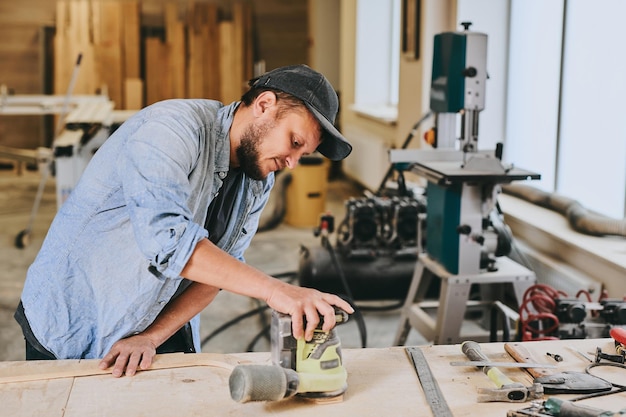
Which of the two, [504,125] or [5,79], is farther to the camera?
[5,79]

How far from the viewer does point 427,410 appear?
1.48 m

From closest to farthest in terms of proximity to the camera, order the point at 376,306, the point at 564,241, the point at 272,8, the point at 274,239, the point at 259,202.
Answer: the point at 259,202, the point at 564,241, the point at 376,306, the point at 274,239, the point at 272,8

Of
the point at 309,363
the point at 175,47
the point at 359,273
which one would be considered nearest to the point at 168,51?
the point at 175,47

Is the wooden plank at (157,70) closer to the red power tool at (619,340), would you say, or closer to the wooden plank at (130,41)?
the wooden plank at (130,41)

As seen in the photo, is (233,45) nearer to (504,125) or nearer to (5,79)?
(5,79)

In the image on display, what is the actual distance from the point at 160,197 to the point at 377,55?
6503 mm

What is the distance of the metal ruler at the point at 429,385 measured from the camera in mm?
1473

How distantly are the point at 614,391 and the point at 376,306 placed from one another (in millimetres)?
2799

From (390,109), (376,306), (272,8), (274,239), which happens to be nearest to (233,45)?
(272,8)

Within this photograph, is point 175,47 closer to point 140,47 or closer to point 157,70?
point 157,70

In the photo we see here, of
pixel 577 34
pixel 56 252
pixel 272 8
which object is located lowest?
pixel 56 252

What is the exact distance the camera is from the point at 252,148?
1.73 metres

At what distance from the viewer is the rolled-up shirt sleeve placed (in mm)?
1480

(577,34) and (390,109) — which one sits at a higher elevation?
(577,34)
